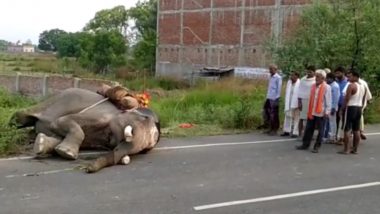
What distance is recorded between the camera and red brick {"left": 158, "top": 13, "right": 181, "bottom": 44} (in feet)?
164

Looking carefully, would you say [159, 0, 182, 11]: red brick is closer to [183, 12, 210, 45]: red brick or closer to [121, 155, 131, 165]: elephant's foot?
[183, 12, 210, 45]: red brick

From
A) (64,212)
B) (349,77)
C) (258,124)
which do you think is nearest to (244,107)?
(258,124)

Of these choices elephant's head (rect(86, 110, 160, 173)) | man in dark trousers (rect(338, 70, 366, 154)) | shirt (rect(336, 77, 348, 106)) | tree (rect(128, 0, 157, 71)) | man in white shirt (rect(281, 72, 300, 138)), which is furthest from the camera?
tree (rect(128, 0, 157, 71))

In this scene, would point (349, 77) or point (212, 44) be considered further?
point (212, 44)

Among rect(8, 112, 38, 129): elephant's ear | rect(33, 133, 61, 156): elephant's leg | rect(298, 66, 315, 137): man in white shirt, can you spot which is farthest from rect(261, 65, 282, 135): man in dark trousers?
rect(33, 133, 61, 156): elephant's leg

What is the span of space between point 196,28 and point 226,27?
385cm

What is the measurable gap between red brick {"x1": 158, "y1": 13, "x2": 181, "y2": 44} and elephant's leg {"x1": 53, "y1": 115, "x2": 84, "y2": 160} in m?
40.4

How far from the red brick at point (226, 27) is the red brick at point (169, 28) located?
4698 millimetres

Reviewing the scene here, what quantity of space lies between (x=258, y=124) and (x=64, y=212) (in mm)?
8638

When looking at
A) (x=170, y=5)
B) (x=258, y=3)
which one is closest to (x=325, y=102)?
(x=258, y=3)

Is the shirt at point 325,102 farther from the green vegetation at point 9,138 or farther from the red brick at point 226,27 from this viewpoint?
the red brick at point 226,27

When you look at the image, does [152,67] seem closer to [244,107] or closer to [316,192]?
[244,107]

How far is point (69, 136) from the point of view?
9531 mm

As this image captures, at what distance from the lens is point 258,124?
46.8ft
